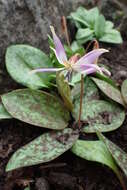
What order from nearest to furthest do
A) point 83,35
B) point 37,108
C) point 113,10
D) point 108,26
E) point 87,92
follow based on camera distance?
point 37,108
point 87,92
point 83,35
point 108,26
point 113,10

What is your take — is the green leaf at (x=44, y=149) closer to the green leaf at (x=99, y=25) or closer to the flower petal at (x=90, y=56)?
the flower petal at (x=90, y=56)

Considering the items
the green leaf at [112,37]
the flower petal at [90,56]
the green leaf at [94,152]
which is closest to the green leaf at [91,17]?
the green leaf at [112,37]

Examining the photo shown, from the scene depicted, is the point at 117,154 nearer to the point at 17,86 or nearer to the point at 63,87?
the point at 63,87

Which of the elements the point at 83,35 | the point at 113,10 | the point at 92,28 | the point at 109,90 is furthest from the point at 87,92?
the point at 113,10

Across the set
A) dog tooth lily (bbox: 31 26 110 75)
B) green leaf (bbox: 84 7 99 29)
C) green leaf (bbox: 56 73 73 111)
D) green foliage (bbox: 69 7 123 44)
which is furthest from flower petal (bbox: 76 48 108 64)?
green leaf (bbox: 84 7 99 29)

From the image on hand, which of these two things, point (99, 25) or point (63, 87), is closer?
point (63, 87)

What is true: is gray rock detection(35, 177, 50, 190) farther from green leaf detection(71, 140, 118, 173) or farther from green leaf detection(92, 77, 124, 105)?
green leaf detection(92, 77, 124, 105)
